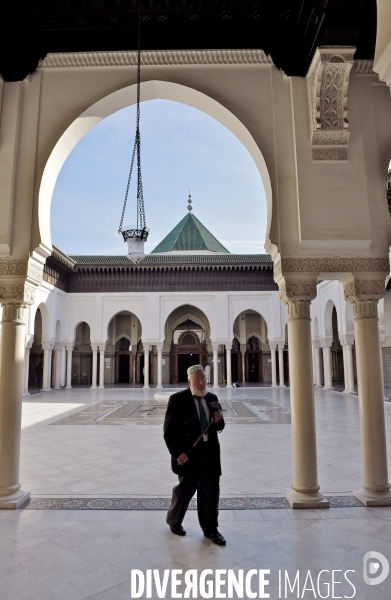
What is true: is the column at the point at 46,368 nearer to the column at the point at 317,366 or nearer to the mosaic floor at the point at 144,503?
the column at the point at 317,366

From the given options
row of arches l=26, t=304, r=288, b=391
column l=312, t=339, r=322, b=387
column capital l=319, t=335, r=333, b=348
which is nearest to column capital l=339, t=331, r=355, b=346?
column capital l=319, t=335, r=333, b=348

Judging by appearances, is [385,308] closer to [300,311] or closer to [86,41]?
[300,311]

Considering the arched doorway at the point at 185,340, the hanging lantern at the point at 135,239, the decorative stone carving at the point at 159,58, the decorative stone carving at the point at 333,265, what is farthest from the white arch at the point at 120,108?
the arched doorway at the point at 185,340

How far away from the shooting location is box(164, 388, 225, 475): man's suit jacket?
2.79 meters

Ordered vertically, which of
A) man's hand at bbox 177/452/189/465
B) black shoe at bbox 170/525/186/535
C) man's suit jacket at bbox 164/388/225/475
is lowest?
black shoe at bbox 170/525/186/535

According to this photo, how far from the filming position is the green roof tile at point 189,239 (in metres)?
23.6

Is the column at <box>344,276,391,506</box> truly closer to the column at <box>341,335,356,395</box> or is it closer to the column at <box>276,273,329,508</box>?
the column at <box>276,273,329,508</box>

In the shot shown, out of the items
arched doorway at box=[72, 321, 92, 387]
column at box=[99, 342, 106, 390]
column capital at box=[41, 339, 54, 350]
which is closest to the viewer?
column capital at box=[41, 339, 54, 350]

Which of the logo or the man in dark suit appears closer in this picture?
the logo

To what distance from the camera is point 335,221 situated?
3625mm

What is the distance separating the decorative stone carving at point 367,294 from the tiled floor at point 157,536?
1569 mm

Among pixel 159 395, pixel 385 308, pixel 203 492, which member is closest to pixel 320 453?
pixel 203 492

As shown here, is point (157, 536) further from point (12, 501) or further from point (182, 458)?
point (12, 501)

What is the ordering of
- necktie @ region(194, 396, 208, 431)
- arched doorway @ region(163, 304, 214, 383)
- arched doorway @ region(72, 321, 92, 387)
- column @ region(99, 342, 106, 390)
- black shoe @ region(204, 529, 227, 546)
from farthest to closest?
Answer: arched doorway @ region(163, 304, 214, 383)
arched doorway @ region(72, 321, 92, 387)
column @ region(99, 342, 106, 390)
necktie @ region(194, 396, 208, 431)
black shoe @ region(204, 529, 227, 546)
